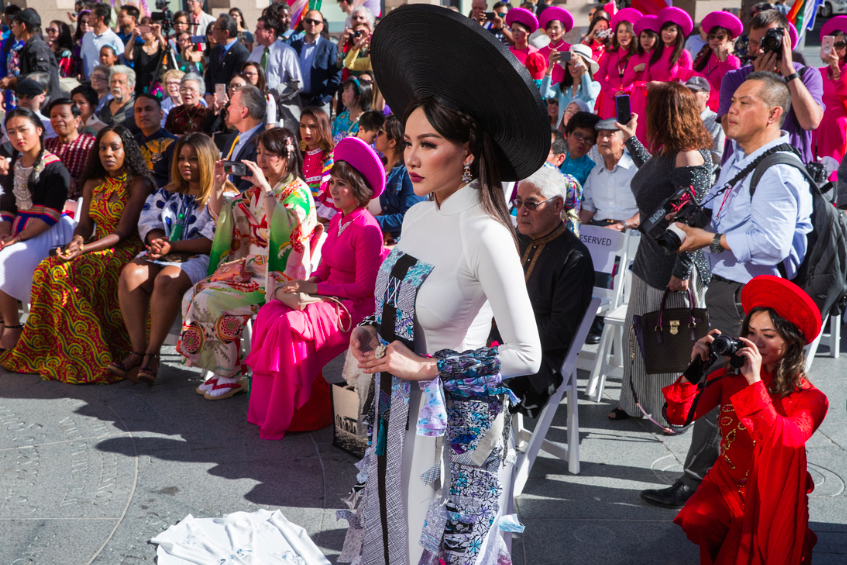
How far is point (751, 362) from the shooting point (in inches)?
101

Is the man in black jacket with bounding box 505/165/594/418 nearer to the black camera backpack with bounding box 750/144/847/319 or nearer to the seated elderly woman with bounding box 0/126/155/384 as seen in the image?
the black camera backpack with bounding box 750/144/847/319

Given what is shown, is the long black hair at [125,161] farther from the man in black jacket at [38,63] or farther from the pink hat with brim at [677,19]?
the man in black jacket at [38,63]

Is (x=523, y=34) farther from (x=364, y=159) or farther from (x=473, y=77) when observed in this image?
(x=473, y=77)

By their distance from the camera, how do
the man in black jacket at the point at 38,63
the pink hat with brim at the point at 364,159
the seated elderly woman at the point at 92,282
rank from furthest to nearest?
the man in black jacket at the point at 38,63, the seated elderly woman at the point at 92,282, the pink hat with brim at the point at 364,159

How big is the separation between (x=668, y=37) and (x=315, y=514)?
5867 mm

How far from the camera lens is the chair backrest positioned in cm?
497

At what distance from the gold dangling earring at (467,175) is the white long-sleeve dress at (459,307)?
2cm

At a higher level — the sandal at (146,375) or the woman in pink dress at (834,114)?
the woman in pink dress at (834,114)

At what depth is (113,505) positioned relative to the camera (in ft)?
11.4

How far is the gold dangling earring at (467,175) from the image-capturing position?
2043 millimetres

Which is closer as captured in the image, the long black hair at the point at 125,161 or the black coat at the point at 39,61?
the long black hair at the point at 125,161

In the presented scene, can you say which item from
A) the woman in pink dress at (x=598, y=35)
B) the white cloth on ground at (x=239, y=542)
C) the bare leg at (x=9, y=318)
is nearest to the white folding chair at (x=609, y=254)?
the white cloth on ground at (x=239, y=542)

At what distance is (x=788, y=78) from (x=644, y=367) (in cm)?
211

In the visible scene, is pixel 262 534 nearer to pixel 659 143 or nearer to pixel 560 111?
pixel 659 143
